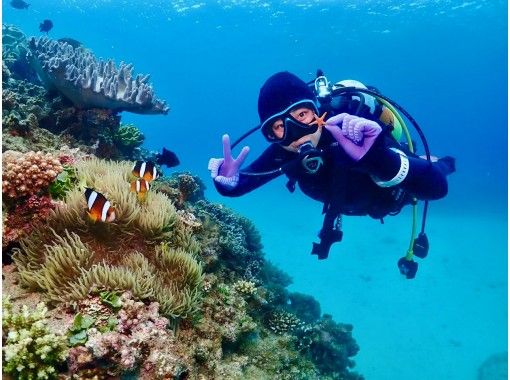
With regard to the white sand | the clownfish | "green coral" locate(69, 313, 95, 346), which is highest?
the white sand

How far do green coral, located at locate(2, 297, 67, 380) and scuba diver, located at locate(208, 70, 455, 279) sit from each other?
250 centimetres

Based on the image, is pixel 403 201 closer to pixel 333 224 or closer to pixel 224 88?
pixel 333 224

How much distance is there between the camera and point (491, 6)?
32.1 metres

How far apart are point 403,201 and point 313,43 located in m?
47.3

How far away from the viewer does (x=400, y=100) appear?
71625 mm

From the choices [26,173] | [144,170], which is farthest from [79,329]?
[26,173]

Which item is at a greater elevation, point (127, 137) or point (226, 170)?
point (127, 137)

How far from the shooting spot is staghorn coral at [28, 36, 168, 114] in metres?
6.35

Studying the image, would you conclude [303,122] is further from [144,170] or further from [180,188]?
[180,188]

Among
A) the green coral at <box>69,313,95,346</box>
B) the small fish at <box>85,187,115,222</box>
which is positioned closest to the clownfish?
the small fish at <box>85,187,115,222</box>

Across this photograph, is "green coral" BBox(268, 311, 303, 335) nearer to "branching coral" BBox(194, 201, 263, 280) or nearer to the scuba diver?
"branching coral" BBox(194, 201, 263, 280)

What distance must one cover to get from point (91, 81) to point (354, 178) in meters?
4.49

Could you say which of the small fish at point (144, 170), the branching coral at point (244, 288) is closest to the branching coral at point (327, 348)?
the branching coral at point (244, 288)

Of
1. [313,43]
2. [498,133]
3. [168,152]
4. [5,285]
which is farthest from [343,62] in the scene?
[5,285]
